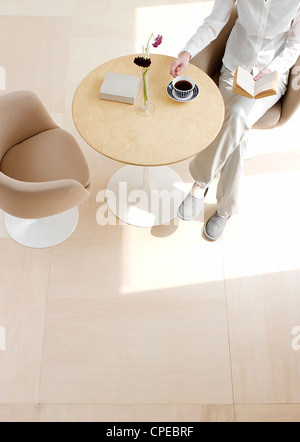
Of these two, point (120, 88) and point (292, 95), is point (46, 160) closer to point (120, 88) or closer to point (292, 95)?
point (120, 88)

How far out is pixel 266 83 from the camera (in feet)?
5.83

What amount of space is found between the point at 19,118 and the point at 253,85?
108 cm

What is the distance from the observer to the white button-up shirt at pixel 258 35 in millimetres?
1805

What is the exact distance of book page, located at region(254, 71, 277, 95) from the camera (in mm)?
1746

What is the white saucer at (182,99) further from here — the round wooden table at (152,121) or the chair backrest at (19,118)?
the chair backrest at (19,118)

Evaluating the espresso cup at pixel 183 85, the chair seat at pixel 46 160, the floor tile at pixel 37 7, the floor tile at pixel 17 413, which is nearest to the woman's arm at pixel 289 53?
the espresso cup at pixel 183 85

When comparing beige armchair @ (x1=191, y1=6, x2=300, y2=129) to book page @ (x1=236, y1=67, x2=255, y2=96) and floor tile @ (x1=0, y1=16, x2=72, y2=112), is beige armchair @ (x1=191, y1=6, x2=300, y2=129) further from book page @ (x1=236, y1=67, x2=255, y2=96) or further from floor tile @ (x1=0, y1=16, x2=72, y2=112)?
floor tile @ (x1=0, y1=16, x2=72, y2=112)

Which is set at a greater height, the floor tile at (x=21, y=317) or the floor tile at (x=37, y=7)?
the floor tile at (x=37, y=7)

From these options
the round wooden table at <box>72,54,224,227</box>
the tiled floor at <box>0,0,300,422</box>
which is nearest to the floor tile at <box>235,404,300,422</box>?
the tiled floor at <box>0,0,300,422</box>

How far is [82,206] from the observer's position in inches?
90.7

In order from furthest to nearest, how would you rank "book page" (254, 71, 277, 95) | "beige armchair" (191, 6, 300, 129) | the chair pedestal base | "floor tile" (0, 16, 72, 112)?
"floor tile" (0, 16, 72, 112), the chair pedestal base, "beige armchair" (191, 6, 300, 129), "book page" (254, 71, 277, 95)

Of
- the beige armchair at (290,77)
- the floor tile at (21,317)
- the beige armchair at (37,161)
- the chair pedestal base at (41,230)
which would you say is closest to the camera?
the beige armchair at (37,161)

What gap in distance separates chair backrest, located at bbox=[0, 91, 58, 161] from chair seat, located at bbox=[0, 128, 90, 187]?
36 millimetres
